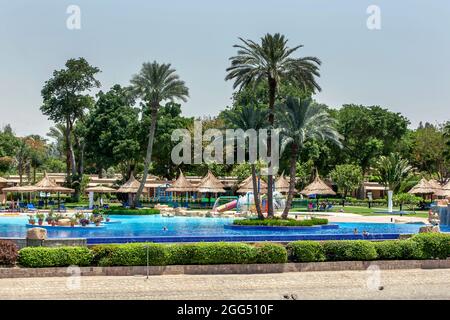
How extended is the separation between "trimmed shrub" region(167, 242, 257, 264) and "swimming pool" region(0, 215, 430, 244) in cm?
323

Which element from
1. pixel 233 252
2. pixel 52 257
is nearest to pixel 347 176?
pixel 233 252

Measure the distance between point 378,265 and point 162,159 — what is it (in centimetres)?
5389

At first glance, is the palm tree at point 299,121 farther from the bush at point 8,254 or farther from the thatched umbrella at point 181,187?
the thatched umbrella at point 181,187

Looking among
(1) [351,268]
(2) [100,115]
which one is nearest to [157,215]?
(2) [100,115]

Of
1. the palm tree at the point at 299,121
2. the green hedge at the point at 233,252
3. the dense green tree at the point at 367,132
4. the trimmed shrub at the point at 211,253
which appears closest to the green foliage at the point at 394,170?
the dense green tree at the point at 367,132

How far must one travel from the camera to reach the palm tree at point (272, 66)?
137 feet

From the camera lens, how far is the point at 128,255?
72.2ft

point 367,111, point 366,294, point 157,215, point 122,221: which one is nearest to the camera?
point 366,294

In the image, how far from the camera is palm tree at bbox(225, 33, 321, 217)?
4166cm

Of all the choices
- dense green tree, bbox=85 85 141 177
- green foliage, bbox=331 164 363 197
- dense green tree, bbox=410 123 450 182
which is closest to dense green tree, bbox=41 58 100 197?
dense green tree, bbox=85 85 141 177

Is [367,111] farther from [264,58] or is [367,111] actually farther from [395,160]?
[264,58]

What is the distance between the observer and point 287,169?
252ft

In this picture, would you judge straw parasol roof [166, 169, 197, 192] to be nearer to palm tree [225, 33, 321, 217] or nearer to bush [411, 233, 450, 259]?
palm tree [225, 33, 321, 217]

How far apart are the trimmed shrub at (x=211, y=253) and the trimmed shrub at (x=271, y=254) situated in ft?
0.58
